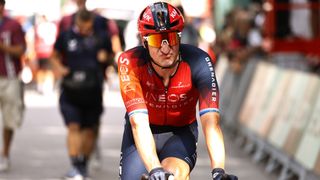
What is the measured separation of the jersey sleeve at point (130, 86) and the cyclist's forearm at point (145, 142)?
68 mm

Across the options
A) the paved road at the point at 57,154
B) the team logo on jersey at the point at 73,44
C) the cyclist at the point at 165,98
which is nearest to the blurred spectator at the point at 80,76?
the team logo on jersey at the point at 73,44

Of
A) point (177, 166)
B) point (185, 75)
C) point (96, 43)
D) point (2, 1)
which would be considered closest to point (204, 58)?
point (185, 75)

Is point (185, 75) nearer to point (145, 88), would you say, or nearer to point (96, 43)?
point (145, 88)

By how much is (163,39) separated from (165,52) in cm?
8

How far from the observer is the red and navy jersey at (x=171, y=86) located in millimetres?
6914

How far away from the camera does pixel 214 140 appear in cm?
672

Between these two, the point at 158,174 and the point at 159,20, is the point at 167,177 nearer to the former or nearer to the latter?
the point at 158,174

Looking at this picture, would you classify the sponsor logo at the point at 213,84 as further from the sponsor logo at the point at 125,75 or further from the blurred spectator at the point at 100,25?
the blurred spectator at the point at 100,25

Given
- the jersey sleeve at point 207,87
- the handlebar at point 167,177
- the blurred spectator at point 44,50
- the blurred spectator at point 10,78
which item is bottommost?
the blurred spectator at point 44,50

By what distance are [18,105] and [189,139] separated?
6.46 meters

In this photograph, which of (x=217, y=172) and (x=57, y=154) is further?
(x=57, y=154)

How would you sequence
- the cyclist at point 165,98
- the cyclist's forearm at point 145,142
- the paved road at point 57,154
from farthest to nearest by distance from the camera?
the paved road at point 57,154
the cyclist at point 165,98
the cyclist's forearm at point 145,142

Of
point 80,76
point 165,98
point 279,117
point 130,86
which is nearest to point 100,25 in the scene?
point 80,76

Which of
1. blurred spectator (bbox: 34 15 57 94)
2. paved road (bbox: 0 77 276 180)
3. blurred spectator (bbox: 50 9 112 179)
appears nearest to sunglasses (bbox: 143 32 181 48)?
blurred spectator (bbox: 50 9 112 179)
